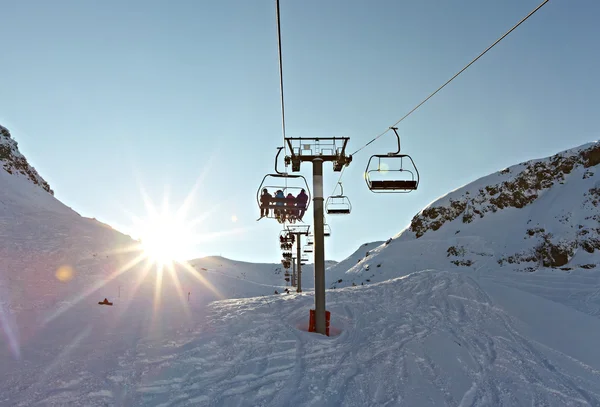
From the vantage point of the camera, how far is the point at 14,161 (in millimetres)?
51188

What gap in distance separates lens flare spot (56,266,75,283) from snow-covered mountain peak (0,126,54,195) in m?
31.1

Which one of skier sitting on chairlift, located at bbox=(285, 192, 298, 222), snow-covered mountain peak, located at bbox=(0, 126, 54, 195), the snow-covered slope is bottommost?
skier sitting on chairlift, located at bbox=(285, 192, 298, 222)

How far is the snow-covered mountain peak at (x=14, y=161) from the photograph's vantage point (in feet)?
159

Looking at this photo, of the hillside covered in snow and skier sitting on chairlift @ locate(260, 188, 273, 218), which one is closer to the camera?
the hillside covered in snow

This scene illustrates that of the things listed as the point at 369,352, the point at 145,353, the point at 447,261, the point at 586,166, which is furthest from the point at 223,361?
the point at 586,166

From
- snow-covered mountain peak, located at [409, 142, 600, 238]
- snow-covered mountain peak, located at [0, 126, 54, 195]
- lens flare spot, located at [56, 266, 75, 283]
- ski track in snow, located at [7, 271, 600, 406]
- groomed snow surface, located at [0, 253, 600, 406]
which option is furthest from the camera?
snow-covered mountain peak, located at [409, 142, 600, 238]

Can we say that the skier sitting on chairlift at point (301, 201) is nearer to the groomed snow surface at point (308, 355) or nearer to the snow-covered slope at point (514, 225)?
the groomed snow surface at point (308, 355)

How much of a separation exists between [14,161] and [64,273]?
3827cm

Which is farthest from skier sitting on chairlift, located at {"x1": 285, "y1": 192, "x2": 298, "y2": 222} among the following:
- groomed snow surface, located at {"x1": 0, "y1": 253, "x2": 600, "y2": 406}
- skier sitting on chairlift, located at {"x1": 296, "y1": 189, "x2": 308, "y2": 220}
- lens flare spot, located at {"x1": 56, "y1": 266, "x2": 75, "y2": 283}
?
lens flare spot, located at {"x1": 56, "y1": 266, "x2": 75, "y2": 283}

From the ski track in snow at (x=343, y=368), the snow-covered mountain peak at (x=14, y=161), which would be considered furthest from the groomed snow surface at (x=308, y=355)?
the snow-covered mountain peak at (x=14, y=161)

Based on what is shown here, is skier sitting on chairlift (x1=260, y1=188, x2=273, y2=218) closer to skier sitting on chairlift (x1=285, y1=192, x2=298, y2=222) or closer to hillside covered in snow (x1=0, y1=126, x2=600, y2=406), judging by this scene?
skier sitting on chairlift (x1=285, y1=192, x2=298, y2=222)

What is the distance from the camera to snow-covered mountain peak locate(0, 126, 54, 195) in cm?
4859

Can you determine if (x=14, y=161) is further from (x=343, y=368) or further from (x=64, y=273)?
(x=343, y=368)

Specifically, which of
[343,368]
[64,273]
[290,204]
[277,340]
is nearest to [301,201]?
[290,204]
